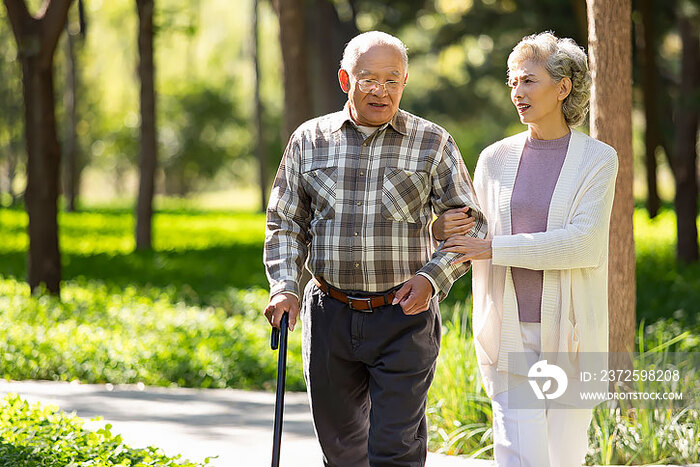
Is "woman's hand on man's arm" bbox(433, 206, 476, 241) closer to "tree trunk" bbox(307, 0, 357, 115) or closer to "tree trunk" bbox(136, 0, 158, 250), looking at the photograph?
"tree trunk" bbox(136, 0, 158, 250)

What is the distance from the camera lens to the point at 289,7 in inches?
439

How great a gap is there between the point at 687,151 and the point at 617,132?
1026cm

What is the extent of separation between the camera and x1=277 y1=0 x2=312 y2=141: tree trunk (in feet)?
37.2

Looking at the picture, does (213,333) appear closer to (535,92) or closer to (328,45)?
(535,92)

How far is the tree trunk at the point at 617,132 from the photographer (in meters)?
6.08

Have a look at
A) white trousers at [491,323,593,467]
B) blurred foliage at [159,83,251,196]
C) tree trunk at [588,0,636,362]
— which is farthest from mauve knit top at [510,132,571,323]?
blurred foliage at [159,83,251,196]

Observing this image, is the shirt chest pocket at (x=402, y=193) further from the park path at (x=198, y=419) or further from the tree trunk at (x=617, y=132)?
the tree trunk at (x=617, y=132)

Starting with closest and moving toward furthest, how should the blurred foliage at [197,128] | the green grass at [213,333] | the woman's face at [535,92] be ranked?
1. the woman's face at [535,92]
2. the green grass at [213,333]
3. the blurred foliage at [197,128]

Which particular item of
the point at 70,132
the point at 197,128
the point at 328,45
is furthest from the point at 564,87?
the point at 197,128

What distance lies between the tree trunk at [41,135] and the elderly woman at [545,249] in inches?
318

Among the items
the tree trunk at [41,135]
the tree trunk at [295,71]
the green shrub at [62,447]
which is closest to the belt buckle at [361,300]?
the green shrub at [62,447]

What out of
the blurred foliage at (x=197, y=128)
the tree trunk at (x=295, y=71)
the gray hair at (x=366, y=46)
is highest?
the blurred foliage at (x=197, y=128)

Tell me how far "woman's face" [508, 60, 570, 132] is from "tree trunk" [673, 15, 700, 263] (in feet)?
34.8

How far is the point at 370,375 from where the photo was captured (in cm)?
414
